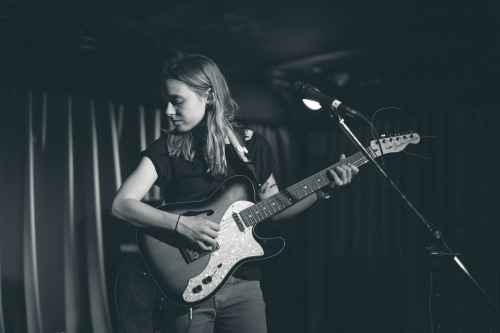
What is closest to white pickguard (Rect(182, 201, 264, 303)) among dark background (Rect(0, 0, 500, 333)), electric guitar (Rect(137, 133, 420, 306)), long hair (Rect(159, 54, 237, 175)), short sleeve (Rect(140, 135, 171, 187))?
electric guitar (Rect(137, 133, 420, 306))

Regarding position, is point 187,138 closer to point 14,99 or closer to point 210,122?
point 210,122

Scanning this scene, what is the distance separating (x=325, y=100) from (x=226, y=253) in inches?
32.8

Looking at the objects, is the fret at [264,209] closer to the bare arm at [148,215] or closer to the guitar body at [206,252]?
the guitar body at [206,252]

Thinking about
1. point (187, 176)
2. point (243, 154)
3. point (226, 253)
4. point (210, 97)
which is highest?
point (210, 97)

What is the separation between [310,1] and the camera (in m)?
3.93

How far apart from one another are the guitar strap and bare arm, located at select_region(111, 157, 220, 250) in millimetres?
338

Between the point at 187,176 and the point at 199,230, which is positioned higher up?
the point at 187,176

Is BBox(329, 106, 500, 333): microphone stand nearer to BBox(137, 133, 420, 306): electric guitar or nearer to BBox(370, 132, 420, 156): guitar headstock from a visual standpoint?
BBox(137, 133, 420, 306): electric guitar

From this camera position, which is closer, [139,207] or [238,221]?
[139,207]

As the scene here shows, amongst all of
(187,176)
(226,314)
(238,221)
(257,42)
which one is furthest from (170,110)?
(257,42)

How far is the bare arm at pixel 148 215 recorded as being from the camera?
2322mm

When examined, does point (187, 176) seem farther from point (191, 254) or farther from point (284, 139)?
point (284, 139)

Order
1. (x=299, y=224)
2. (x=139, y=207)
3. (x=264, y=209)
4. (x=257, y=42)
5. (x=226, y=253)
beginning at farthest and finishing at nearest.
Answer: (x=299, y=224) → (x=257, y=42) → (x=264, y=209) → (x=226, y=253) → (x=139, y=207)

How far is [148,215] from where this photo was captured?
2.32 metres
